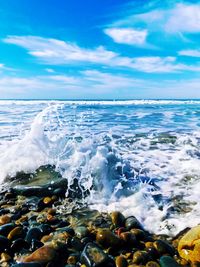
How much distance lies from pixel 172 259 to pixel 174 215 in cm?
148

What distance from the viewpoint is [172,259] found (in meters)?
3.46

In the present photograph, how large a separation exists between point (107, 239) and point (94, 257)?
467 mm

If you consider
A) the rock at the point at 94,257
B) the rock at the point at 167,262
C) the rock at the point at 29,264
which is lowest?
the rock at the point at 167,262

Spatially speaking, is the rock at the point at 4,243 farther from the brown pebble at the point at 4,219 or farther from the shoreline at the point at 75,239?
the brown pebble at the point at 4,219

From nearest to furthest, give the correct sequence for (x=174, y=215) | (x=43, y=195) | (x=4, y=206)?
(x=174, y=215) < (x=4, y=206) < (x=43, y=195)

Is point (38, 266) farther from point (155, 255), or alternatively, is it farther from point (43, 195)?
point (43, 195)

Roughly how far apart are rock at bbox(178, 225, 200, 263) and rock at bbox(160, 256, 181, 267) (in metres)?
0.22

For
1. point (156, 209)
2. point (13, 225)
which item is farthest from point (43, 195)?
point (156, 209)

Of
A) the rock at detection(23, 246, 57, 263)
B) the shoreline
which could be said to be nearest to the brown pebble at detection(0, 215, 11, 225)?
the shoreline

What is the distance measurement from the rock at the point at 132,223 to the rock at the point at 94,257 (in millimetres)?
892

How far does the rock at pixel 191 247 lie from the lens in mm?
3432

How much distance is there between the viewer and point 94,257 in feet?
11.1

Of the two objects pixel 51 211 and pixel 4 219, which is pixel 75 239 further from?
pixel 4 219

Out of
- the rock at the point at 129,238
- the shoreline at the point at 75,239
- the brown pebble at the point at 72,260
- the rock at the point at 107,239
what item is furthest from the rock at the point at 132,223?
the brown pebble at the point at 72,260
